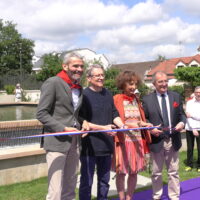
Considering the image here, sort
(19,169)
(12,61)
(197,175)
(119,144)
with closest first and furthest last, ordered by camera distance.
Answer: (119,144), (19,169), (197,175), (12,61)

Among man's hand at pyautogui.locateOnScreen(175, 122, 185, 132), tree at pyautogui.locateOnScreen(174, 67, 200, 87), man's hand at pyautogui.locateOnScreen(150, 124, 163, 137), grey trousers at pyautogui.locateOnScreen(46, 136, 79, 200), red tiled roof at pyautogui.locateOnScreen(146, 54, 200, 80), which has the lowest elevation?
grey trousers at pyautogui.locateOnScreen(46, 136, 79, 200)

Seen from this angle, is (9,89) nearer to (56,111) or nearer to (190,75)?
(190,75)

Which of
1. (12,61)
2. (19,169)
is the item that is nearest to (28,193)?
(19,169)

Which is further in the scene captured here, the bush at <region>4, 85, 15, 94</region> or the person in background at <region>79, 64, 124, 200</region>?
the bush at <region>4, 85, 15, 94</region>

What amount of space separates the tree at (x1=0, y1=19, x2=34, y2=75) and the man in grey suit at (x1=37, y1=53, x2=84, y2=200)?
5306cm

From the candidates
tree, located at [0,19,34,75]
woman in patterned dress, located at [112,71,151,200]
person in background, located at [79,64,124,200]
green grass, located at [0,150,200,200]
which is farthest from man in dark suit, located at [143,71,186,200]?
tree, located at [0,19,34,75]

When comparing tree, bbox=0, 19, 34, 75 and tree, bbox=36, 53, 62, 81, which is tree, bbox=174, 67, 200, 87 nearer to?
tree, bbox=36, 53, 62, 81

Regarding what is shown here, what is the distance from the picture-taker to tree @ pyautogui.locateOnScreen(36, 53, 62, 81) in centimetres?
3259

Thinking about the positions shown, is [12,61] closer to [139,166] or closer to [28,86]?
[28,86]

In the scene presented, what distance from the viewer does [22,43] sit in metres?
55.8

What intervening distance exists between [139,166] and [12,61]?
5381cm

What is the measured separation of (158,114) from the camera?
3.58 meters

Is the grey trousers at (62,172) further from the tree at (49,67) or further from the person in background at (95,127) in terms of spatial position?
the tree at (49,67)

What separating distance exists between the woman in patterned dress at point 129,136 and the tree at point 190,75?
30782 mm
